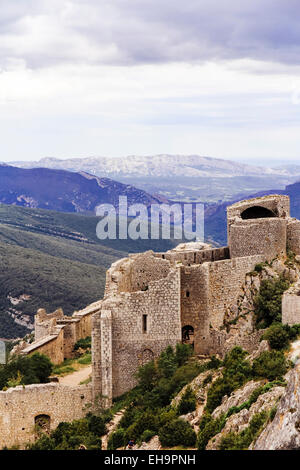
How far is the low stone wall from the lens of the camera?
34312 millimetres

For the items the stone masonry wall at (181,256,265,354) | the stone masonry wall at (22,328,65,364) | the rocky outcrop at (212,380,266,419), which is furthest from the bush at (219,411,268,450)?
the stone masonry wall at (22,328,65,364)

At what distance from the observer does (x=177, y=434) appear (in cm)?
2758

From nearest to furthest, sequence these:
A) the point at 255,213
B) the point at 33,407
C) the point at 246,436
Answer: the point at 246,436 → the point at 33,407 → the point at 255,213

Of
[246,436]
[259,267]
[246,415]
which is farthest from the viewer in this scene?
[259,267]

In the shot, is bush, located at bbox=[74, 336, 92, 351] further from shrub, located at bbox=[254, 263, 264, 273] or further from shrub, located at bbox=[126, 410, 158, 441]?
shrub, located at bbox=[126, 410, 158, 441]

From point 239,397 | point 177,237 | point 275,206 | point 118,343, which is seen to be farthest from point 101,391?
point 177,237

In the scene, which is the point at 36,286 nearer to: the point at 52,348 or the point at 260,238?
the point at 52,348

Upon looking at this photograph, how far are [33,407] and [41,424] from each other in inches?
31.4

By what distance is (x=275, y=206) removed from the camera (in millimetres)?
41219

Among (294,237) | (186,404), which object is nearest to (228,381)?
(186,404)

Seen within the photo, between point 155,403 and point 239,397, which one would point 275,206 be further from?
point 239,397

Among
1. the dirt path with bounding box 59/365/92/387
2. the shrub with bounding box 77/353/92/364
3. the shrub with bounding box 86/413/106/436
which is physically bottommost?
the shrub with bounding box 86/413/106/436

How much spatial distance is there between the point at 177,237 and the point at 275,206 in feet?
396

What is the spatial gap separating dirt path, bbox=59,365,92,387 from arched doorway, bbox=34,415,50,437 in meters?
1.82
